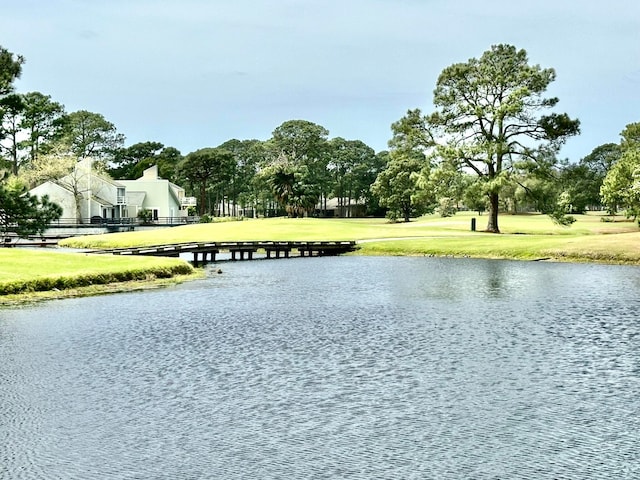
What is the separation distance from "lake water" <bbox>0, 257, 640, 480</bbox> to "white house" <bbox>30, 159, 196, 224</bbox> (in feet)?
256

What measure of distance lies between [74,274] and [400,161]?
286ft

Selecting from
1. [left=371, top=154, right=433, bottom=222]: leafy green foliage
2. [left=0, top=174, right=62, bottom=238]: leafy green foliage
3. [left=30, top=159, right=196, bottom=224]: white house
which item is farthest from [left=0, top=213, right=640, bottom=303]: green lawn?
[left=30, top=159, right=196, bottom=224]: white house

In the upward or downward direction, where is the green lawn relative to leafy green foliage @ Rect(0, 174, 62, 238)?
downward

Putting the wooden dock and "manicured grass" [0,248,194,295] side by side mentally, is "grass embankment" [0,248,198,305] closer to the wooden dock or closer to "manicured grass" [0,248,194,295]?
"manicured grass" [0,248,194,295]

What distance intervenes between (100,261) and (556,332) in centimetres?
2975

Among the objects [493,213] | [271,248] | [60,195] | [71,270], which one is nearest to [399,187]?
[493,213]

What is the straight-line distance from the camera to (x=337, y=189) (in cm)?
15138

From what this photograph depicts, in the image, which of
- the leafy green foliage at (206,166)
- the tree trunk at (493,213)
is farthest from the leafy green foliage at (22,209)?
the leafy green foliage at (206,166)

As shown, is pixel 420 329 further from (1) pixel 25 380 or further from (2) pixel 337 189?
(2) pixel 337 189

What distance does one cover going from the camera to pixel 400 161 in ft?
397

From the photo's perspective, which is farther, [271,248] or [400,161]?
[400,161]

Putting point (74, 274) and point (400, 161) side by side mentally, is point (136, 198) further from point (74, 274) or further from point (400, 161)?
point (74, 274)

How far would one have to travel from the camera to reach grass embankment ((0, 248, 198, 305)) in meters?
35.9

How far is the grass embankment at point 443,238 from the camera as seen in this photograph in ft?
191
